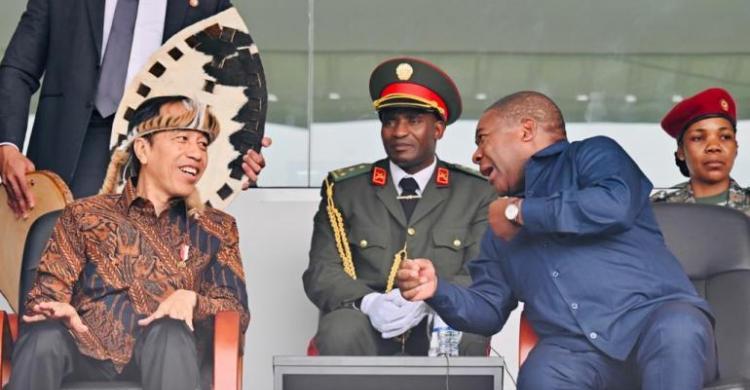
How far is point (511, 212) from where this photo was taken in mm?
4734

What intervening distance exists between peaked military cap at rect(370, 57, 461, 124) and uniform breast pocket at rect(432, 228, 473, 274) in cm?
42

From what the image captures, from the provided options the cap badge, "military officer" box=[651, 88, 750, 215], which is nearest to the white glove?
the cap badge

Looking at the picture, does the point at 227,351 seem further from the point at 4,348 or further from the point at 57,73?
the point at 57,73

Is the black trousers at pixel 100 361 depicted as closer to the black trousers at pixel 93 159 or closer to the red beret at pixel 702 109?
the black trousers at pixel 93 159

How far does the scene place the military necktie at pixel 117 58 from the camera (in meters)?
5.72

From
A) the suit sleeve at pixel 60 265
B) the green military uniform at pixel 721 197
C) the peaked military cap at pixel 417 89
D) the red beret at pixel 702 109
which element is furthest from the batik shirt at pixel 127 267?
the red beret at pixel 702 109

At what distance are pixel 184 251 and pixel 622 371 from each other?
1281mm

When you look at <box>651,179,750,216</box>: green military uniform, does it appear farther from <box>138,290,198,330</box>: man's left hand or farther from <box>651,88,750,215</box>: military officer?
<box>138,290,198,330</box>: man's left hand

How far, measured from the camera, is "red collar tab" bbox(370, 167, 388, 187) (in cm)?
596

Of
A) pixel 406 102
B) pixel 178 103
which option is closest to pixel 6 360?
pixel 178 103

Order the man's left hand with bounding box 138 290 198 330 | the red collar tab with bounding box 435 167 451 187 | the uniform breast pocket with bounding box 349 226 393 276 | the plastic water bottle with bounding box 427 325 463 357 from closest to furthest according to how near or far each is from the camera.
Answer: the man's left hand with bounding box 138 290 198 330 → the plastic water bottle with bounding box 427 325 463 357 → the uniform breast pocket with bounding box 349 226 393 276 → the red collar tab with bounding box 435 167 451 187

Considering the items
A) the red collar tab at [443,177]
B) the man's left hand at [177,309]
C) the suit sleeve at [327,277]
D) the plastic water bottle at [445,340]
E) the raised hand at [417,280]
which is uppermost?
the red collar tab at [443,177]

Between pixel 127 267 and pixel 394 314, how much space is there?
85 centimetres

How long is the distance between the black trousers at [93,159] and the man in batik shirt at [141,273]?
32 centimetres
